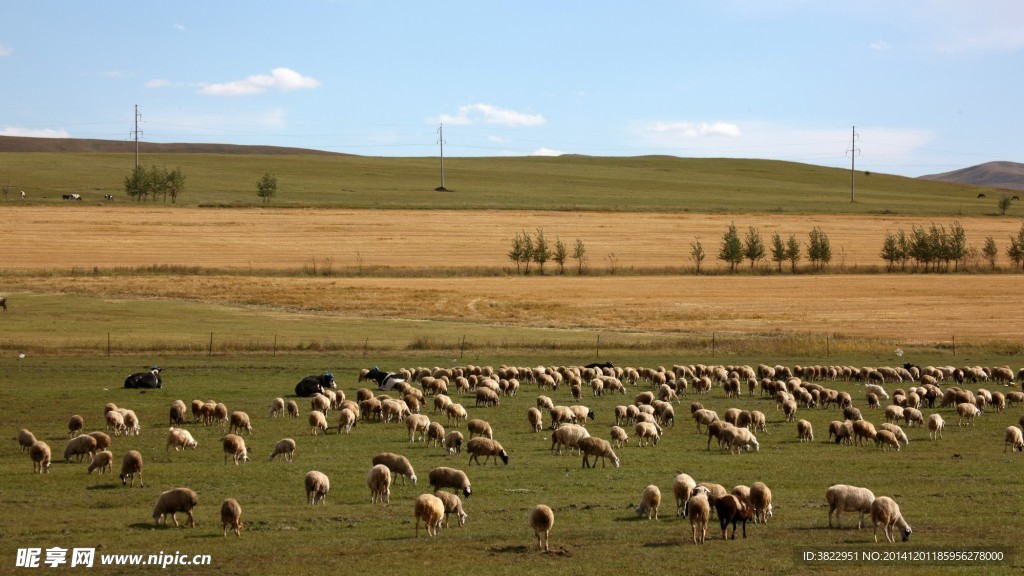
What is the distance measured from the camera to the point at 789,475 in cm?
2153

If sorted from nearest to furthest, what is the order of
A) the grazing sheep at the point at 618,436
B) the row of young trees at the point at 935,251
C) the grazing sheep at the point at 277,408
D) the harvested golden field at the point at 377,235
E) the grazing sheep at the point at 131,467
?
1. the grazing sheep at the point at 131,467
2. the grazing sheep at the point at 618,436
3. the grazing sheep at the point at 277,408
4. the harvested golden field at the point at 377,235
5. the row of young trees at the point at 935,251

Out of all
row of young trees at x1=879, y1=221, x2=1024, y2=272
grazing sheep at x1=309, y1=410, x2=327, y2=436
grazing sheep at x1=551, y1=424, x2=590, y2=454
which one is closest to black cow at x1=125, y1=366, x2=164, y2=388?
grazing sheep at x1=309, y1=410, x2=327, y2=436

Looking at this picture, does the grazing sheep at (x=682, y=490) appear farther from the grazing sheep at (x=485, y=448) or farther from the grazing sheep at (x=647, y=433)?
the grazing sheep at (x=647, y=433)

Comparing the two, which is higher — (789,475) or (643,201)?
(643,201)

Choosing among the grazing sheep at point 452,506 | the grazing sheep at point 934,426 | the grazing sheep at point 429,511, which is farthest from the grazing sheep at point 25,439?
the grazing sheep at point 934,426

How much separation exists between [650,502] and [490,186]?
148 meters

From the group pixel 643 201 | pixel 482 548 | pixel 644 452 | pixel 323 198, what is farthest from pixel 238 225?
pixel 482 548

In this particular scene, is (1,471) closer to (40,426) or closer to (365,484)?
(40,426)

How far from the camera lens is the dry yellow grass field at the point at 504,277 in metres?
62.9

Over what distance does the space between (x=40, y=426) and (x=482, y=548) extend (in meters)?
17.1

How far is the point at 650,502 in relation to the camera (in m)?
17.7

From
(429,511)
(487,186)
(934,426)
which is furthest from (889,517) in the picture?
(487,186)

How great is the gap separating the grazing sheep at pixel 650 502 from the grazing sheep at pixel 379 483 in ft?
15.7

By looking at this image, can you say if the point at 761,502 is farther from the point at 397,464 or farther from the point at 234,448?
the point at 234,448
